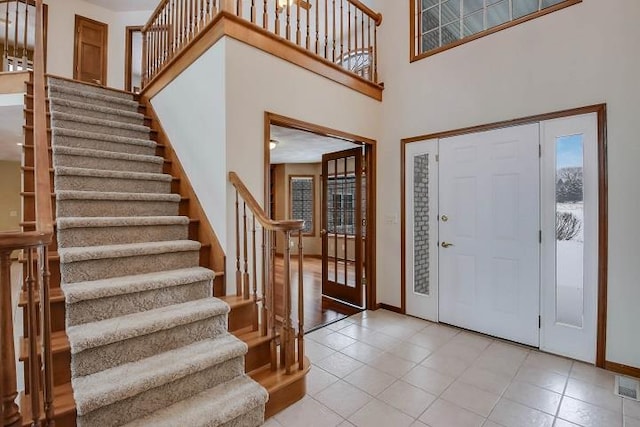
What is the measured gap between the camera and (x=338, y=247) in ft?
14.8

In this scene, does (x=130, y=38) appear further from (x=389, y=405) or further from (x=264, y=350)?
(x=389, y=405)

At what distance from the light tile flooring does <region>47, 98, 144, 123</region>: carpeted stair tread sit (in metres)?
3.13

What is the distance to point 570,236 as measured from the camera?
2693 mm

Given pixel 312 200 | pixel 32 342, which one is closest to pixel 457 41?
pixel 32 342

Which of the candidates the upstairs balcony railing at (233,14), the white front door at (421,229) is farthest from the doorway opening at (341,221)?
the upstairs balcony railing at (233,14)

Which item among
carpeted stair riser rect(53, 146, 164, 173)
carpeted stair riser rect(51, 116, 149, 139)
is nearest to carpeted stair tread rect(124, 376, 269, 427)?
carpeted stair riser rect(53, 146, 164, 173)

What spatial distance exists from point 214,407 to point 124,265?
3.78ft

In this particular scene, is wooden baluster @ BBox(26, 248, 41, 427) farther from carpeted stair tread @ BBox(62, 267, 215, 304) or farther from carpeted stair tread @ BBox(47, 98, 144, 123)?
carpeted stair tread @ BBox(47, 98, 144, 123)

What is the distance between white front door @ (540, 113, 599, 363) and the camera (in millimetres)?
2580

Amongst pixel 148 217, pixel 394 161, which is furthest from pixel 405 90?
pixel 148 217

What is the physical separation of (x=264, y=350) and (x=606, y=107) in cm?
318

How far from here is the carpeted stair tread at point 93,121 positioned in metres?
2.97

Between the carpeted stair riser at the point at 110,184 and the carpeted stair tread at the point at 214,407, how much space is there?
1911 mm

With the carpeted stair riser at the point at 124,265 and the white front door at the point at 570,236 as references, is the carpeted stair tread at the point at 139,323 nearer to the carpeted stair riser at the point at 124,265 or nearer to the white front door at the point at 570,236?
the carpeted stair riser at the point at 124,265
